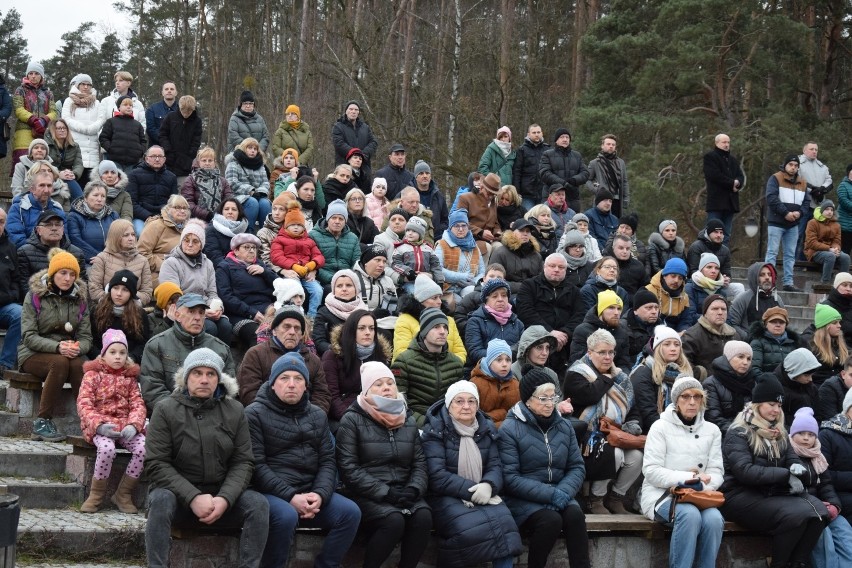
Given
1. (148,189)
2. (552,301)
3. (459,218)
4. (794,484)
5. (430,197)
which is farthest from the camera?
(430,197)

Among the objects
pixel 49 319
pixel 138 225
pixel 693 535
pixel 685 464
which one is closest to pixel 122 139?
pixel 138 225

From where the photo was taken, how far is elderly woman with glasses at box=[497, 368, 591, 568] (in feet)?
26.0

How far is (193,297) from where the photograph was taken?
8.62m

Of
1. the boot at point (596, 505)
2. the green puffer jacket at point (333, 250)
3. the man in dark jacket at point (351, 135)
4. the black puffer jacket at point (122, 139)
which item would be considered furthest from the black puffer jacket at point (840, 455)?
the black puffer jacket at point (122, 139)

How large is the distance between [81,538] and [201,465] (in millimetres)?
1215

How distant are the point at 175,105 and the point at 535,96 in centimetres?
1395

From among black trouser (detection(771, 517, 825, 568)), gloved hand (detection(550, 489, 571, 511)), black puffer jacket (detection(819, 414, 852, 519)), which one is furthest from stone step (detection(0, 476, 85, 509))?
black puffer jacket (detection(819, 414, 852, 519))

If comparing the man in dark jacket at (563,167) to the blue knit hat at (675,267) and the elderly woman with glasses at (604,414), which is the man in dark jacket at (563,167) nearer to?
the blue knit hat at (675,267)

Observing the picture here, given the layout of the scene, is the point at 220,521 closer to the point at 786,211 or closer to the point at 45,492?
the point at 45,492

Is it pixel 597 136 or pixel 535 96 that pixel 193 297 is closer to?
pixel 597 136

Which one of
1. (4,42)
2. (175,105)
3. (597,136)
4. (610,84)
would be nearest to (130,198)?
(175,105)

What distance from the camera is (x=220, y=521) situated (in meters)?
7.13

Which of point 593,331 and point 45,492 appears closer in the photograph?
point 45,492

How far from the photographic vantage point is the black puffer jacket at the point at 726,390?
9.48m
